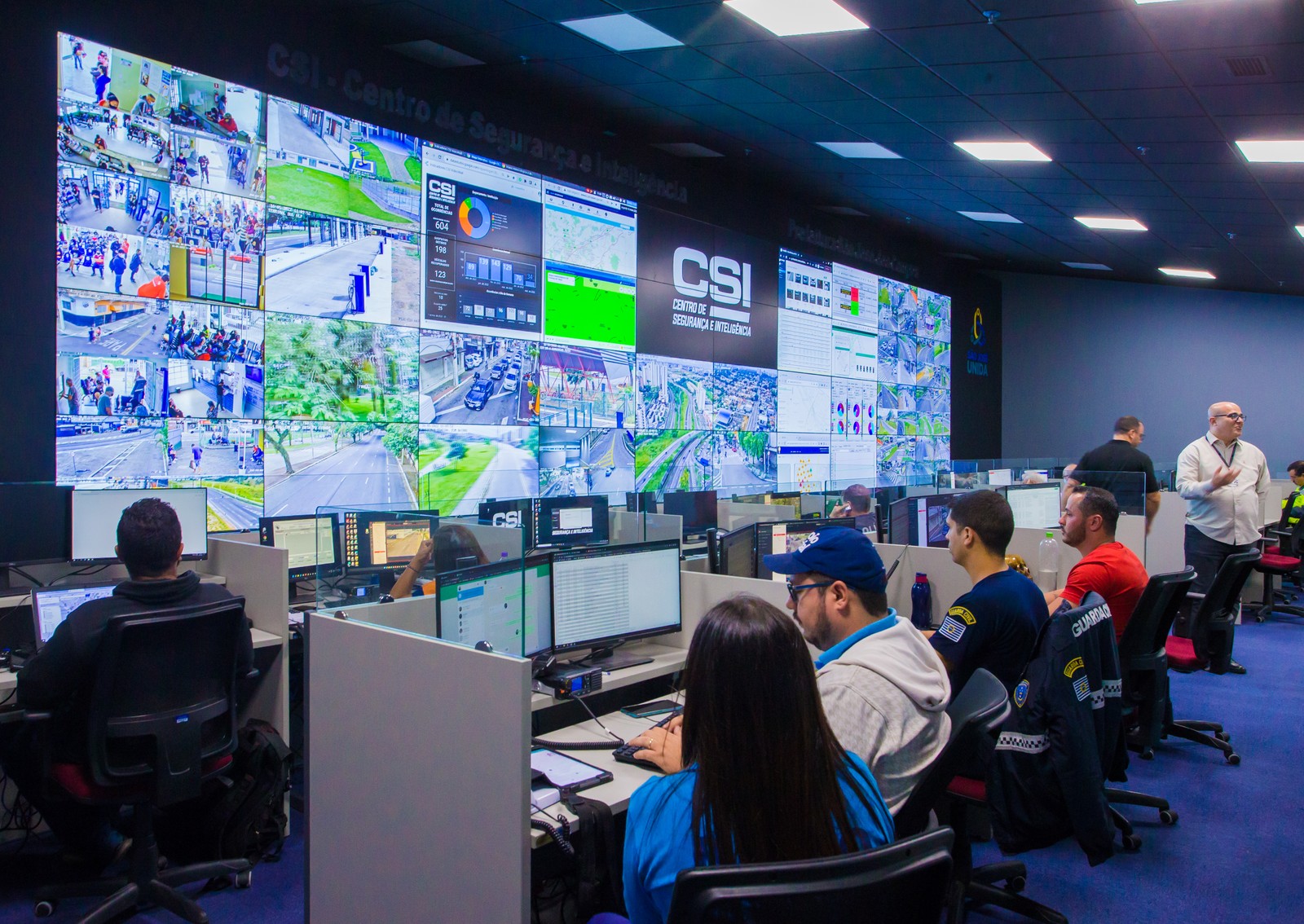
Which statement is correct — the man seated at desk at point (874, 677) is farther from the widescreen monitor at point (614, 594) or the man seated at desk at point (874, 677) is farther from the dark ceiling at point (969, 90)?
the dark ceiling at point (969, 90)

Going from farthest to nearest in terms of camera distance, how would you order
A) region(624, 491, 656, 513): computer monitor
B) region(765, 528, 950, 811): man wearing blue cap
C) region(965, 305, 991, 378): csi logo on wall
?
region(965, 305, 991, 378): csi logo on wall, region(624, 491, 656, 513): computer monitor, region(765, 528, 950, 811): man wearing blue cap

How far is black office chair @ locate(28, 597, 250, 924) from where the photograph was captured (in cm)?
253

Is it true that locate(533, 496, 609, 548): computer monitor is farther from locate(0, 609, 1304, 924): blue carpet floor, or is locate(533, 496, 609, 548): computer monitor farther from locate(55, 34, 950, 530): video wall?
locate(0, 609, 1304, 924): blue carpet floor

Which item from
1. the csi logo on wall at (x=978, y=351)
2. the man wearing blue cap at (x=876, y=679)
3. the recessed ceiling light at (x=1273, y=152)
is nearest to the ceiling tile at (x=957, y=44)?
the recessed ceiling light at (x=1273, y=152)

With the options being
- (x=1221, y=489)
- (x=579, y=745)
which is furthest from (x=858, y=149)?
(x=579, y=745)

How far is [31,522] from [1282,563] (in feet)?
26.8

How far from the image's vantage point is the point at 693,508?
17.5 feet

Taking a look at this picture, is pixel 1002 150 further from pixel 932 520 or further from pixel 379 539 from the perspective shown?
pixel 379 539

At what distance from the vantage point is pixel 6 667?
9.49ft

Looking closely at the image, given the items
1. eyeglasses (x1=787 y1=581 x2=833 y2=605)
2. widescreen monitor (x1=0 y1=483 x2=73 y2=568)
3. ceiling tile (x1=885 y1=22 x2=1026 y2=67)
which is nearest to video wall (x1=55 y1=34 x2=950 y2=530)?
widescreen monitor (x1=0 y1=483 x2=73 y2=568)

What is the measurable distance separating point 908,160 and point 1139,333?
256 inches

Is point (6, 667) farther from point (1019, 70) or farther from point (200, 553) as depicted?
point (1019, 70)

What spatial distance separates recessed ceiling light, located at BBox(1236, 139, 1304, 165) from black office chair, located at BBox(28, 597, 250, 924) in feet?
20.1

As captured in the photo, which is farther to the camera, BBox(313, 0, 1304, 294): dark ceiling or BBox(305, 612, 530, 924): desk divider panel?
BBox(313, 0, 1304, 294): dark ceiling
